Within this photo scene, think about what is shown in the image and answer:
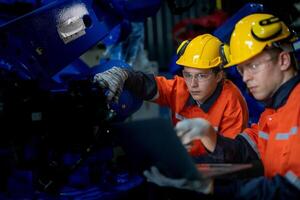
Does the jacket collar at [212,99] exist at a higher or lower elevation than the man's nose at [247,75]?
lower

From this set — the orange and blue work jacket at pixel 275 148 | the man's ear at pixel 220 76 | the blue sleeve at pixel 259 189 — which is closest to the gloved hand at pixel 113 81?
the man's ear at pixel 220 76

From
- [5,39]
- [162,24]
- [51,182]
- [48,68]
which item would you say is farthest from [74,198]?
[162,24]

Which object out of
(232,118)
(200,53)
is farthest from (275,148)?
(200,53)

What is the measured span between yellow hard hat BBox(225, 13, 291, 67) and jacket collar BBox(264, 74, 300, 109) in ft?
0.57

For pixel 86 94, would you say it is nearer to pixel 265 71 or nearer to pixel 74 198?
pixel 74 198

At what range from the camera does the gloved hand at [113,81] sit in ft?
7.60

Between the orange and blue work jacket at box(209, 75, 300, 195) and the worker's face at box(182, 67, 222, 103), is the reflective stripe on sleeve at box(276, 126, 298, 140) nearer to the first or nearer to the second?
the orange and blue work jacket at box(209, 75, 300, 195)

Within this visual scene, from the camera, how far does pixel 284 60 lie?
1.81 meters

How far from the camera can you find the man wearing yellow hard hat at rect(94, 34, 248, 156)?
8.07ft

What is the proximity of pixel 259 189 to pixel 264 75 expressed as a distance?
48cm

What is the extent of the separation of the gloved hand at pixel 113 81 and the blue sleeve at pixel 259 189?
2.85 ft

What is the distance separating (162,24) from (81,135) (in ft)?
13.0

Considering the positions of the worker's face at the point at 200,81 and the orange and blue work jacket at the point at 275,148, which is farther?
the worker's face at the point at 200,81

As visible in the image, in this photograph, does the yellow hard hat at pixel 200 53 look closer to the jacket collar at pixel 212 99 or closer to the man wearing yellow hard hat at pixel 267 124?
the jacket collar at pixel 212 99
